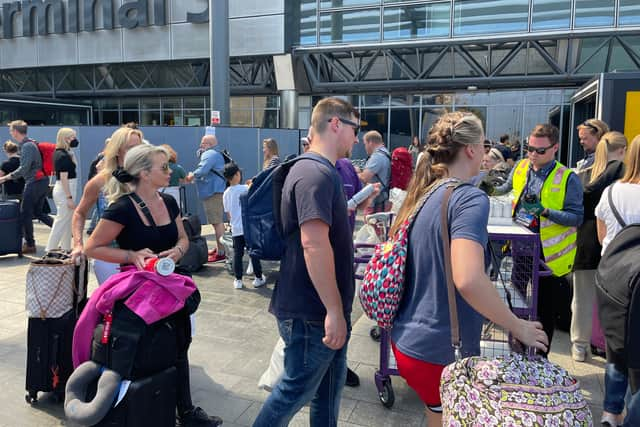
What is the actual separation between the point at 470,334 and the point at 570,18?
1660 centimetres

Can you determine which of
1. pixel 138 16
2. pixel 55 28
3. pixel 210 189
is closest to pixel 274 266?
pixel 210 189

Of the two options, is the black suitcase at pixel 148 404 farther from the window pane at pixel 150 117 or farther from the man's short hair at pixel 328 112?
the window pane at pixel 150 117

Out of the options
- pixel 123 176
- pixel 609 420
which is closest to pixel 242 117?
pixel 123 176

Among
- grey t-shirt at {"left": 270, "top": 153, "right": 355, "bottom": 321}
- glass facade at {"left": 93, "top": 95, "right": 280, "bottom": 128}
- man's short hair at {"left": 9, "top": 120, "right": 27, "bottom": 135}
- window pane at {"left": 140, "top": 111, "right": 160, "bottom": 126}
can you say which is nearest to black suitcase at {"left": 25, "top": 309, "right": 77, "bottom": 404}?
grey t-shirt at {"left": 270, "top": 153, "right": 355, "bottom": 321}

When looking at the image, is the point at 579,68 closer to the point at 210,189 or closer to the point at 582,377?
the point at 210,189

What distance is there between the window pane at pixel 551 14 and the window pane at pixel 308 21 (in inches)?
286

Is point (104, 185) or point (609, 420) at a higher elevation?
point (104, 185)

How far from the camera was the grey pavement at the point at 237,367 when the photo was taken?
3.54 m

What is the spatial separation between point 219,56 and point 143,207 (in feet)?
38.9

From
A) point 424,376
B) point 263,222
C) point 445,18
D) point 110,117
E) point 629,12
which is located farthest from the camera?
point 110,117

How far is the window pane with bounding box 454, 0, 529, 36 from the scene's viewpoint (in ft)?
53.5

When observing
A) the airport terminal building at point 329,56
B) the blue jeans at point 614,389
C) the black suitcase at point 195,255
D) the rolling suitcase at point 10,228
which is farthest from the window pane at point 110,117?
the blue jeans at point 614,389

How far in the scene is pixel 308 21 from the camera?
18766 millimetres

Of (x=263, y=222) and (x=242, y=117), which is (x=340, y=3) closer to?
(x=242, y=117)
